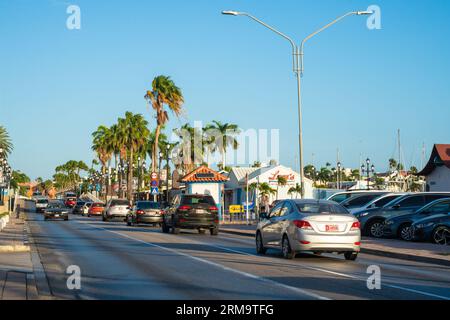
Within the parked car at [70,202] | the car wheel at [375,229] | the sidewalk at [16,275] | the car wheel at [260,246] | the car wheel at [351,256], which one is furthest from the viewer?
the parked car at [70,202]

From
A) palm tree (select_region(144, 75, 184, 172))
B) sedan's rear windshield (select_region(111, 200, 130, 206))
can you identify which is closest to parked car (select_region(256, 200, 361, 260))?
sedan's rear windshield (select_region(111, 200, 130, 206))

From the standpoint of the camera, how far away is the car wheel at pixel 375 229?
28.6m

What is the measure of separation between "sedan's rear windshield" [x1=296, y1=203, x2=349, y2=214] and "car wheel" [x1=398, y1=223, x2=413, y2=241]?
8.66 meters

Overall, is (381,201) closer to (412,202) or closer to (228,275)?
Result: (412,202)

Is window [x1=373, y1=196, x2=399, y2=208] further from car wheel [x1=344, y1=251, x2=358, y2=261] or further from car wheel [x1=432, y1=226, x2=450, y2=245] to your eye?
car wheel [x1=344, y1=251, x2=358, y2=261]

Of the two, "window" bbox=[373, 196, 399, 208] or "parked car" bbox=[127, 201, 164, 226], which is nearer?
"window" bbox=[373, 196, 399, 208]

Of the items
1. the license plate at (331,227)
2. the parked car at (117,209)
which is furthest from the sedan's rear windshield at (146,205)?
the license plate at (331,227)

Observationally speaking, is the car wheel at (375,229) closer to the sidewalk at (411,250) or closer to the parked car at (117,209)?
the sidewalk at (411,250)

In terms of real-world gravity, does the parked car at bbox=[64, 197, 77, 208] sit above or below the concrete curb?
above

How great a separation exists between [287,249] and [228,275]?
434 centimetres

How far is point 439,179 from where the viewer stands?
51.6 meters

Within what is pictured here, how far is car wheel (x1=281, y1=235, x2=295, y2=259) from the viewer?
60.5 ft

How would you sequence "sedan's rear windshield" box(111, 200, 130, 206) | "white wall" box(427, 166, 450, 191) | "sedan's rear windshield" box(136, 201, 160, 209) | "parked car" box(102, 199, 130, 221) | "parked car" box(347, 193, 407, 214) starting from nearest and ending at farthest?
"parked car" box(347, 193, 407, 214) < "sedan's rear windshield" box(136, 201, 160, 209) < "white wall" box(427, 166, 450, 191) < "parked car" box(102, 199, 130, 221) < "sedan's rear windshield" box(111, 200, 130, 206)
